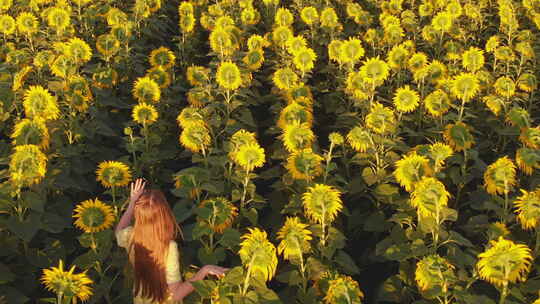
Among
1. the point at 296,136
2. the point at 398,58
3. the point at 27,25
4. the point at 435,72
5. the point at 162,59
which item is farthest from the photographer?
the point at 27,25

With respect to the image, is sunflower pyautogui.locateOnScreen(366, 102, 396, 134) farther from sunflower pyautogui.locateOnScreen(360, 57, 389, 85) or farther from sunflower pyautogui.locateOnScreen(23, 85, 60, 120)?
sunflower pyautogui.locateOnScreen(23, 85, 60, 120)

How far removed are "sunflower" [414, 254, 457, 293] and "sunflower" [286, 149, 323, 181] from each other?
112cm

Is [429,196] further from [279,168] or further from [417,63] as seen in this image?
[417,63]

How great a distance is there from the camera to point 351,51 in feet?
18.0

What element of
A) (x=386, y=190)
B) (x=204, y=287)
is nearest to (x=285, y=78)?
(x=386, y=190)

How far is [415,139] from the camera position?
197 inches

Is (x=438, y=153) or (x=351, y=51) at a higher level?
(x=351, y=51)

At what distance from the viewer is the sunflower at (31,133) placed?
12.6 feet

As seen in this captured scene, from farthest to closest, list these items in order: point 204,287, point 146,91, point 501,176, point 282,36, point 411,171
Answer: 1. point 282,36
2. point 146,91
3. point 411,171
4. point 501,176
5. point 204,287

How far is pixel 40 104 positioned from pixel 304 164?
214cm

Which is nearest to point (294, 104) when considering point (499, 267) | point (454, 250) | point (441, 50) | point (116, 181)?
point (116, 181)

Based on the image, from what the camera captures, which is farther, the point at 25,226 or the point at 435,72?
the point at 435,72

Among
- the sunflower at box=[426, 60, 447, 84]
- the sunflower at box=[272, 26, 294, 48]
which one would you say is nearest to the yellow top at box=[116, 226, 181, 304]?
the sunflower at box=[426, 60, 447, 84]

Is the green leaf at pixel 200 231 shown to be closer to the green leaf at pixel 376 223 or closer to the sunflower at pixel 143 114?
the green leaf at pixel 376 223
